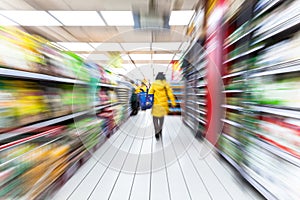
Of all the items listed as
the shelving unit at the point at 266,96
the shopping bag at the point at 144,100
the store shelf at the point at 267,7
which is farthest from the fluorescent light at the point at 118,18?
the shopping bag at the point at 144,100

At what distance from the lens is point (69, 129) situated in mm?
1751

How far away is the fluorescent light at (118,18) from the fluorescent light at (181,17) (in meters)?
1.04

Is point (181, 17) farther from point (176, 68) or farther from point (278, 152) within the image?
point (278, 152)

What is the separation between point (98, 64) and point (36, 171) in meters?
1.99

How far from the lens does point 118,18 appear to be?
412cm

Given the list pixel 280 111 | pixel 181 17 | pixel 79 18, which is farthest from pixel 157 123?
pixel 79 18

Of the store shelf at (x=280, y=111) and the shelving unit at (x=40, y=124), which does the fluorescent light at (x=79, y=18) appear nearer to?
the shelving unit at (x=40, y=124)

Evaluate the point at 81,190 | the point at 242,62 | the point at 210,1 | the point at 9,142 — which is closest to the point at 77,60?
the point at 9,142

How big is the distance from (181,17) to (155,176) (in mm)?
3726

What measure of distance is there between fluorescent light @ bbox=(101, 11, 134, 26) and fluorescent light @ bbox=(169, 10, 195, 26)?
3.40 feet

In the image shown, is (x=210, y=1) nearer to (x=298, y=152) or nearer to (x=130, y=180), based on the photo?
(x=298, y=152)

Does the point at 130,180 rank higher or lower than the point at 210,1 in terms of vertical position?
lower

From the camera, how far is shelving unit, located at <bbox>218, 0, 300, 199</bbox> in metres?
1.02

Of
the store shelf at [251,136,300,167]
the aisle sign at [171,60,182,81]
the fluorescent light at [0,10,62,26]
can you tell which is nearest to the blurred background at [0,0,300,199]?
the store shelf at [251,136,300,167]
